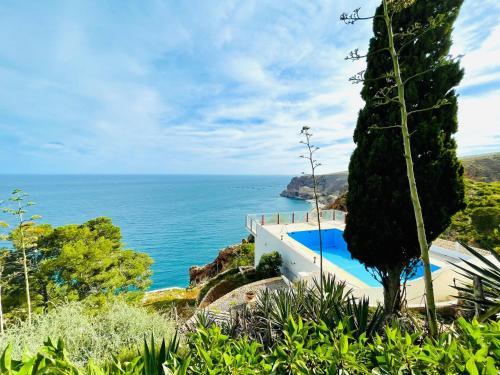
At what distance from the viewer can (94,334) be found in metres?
4.49

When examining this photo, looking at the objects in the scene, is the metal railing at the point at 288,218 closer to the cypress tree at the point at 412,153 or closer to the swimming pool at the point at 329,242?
the swimming pool at the point at 329,242

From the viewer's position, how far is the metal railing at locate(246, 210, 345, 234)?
16266 mm

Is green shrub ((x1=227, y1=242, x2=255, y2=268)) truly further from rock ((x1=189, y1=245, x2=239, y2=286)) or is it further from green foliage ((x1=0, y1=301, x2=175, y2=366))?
green foliage ((x1=0, y1=301, x2=175, y2=366))

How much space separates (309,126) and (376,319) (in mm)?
4044

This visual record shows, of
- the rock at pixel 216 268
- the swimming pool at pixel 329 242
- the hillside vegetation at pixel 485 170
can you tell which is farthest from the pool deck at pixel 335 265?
the hillside vegetation at pixel 485 170

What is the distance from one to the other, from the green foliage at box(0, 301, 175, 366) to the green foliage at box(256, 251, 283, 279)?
8.05m

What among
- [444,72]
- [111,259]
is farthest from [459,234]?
[111,259]

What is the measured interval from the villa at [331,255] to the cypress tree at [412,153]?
4.07 feet

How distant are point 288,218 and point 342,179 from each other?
261ft

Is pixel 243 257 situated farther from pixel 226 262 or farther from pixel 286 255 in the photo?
pixel 286 255

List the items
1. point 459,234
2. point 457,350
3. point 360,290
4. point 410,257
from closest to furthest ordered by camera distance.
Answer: point 457,350, point 410,257, point 360,290, point 459,234

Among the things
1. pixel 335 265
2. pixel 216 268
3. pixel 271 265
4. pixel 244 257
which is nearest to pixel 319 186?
pixel 216 268

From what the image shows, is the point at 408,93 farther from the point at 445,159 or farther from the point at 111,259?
the point at 111,259

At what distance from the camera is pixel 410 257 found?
246 inches
